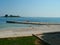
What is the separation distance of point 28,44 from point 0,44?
186cm

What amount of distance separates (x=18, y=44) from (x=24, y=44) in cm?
42

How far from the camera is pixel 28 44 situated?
9.45 m

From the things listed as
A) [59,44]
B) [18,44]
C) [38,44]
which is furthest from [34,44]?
[59,44]

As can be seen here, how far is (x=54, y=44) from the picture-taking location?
31.3 feet

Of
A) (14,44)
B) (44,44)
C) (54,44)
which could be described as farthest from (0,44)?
(54,44)

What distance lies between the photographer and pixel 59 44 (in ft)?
31.7

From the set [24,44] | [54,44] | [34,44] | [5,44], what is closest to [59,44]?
[54,44]

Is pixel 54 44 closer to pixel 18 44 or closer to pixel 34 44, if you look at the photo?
pixel 34 44

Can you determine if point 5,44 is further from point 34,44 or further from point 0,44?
point 34,44

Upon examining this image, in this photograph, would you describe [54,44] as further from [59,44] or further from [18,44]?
[18,44]

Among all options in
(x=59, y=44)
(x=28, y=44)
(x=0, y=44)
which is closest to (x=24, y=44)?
(x=28, y=44)

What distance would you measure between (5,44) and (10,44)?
1.11 feet

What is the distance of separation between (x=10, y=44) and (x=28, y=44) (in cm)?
120

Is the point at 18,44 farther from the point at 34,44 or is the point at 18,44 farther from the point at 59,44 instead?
the point at 59,44
